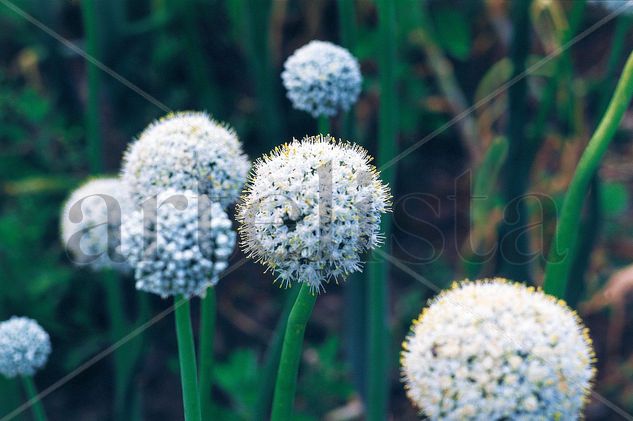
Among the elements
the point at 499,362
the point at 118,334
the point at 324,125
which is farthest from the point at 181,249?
the point at 118,334

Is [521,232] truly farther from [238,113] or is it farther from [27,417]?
[27,417]

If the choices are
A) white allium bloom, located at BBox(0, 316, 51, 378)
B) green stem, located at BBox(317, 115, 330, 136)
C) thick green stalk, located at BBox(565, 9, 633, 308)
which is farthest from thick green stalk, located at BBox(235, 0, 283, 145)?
white allium bloom, located at BBox(0, 316, 51, 378)

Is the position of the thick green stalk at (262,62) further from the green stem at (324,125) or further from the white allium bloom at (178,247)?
the white allium bloom at (178,247)

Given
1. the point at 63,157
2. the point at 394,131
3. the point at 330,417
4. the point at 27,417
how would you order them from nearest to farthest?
the point at 394,131
the point at 27,417
the point at 330,417
the point at 63,157

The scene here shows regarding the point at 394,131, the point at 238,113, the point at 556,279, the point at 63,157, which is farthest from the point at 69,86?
the point at 556,279

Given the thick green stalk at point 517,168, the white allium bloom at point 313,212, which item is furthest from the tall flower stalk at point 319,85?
the thick green stalk at point 517,168
